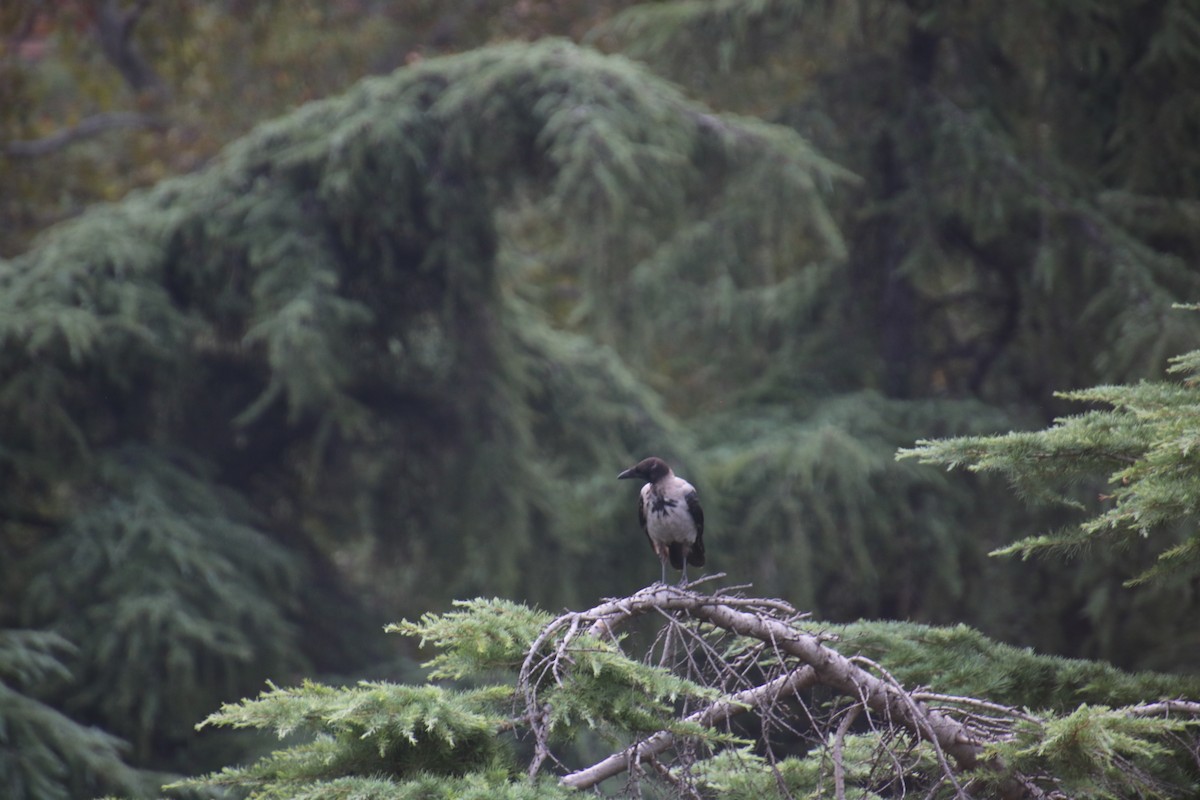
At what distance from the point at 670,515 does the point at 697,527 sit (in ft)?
0.44

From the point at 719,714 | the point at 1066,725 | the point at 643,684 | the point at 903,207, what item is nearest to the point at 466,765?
the point at 643,684

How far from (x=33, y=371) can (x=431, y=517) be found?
2407 millimetres

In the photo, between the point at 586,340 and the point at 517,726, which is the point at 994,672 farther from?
the point at 586,340

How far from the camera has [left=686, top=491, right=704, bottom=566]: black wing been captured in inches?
193

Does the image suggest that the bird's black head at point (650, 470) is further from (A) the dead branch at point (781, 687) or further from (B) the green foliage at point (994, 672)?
(A) the dead branch at point (781, 687)

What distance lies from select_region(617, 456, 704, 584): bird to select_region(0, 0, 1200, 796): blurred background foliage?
1561 millimetres

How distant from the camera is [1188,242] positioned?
25.0 ft

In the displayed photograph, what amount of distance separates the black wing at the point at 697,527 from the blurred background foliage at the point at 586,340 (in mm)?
1746

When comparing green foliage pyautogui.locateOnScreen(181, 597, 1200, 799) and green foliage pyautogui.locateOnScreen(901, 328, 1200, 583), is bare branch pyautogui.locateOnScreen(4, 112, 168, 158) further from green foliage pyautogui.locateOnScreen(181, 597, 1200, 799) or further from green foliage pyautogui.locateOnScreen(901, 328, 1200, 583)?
green foliage pyautogui.locateOnScreen(901, 328, 1200, 583)

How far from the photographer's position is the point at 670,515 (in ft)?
16.0

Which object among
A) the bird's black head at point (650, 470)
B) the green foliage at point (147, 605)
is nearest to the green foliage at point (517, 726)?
the bird's black head at point (650, 470)

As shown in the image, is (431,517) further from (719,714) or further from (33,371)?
(719,714)

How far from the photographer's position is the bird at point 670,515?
4887 mm

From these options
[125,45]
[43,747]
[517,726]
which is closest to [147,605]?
[43,747]
